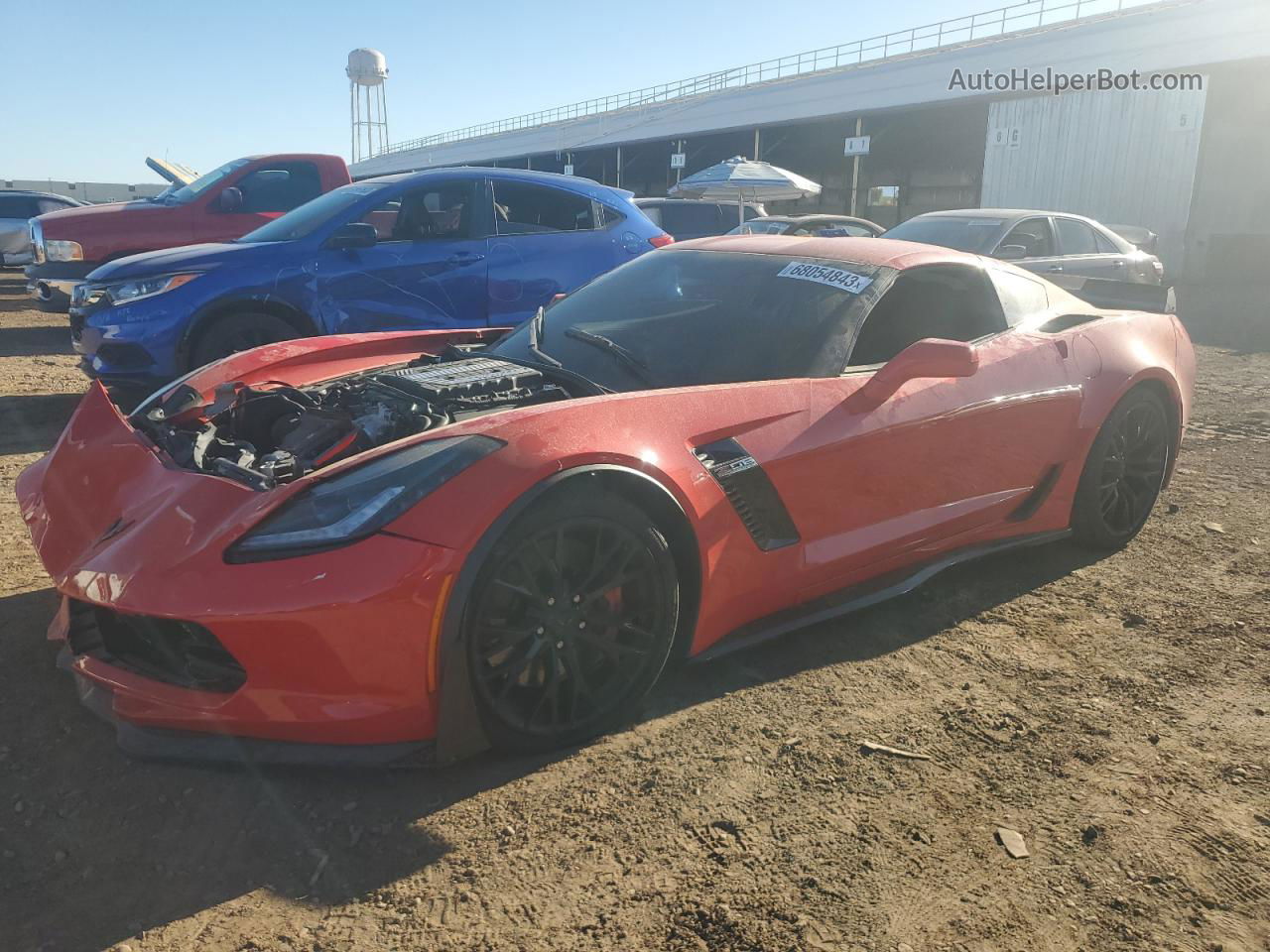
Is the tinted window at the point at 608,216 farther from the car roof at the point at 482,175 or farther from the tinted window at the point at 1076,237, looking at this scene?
the tinted window at the point at 1076,237

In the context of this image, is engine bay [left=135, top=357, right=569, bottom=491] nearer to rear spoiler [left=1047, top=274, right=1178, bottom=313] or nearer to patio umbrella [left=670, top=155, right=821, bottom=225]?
rear spoiler [left=1047, top=274, right=1178, bottom=313]

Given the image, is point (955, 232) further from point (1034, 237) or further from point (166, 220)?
point (166, 220)

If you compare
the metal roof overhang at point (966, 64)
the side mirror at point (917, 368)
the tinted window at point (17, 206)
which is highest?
the metal roof overhang at point (966, 64)

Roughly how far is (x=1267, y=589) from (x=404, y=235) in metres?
5.20

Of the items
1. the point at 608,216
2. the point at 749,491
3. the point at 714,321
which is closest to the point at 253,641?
the point at 749,491

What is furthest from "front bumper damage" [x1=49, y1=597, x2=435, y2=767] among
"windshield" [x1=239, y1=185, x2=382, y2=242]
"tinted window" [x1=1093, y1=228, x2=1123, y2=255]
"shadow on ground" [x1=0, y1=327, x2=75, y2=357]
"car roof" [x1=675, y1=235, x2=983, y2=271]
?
"tinted window" [x1=1093, y1=228, x2=1123, y2=255]

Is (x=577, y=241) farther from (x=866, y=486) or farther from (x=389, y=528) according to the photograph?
(x=389, y=528)

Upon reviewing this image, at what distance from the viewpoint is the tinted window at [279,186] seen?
9219 mm

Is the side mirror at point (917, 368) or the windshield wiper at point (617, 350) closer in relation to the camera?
the side mirror at point (917, 368)

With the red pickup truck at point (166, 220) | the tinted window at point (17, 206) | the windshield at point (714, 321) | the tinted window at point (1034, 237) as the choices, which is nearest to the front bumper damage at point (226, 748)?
the windshield at point (714, 321)

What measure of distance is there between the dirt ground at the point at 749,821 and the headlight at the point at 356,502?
22.9 inches

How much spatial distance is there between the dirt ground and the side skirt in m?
0.15

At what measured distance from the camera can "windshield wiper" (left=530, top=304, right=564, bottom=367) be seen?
326cm

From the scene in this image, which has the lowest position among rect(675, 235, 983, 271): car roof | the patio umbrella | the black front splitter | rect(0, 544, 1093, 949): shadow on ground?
rect(0, 544, 1093, 949): shadow on ground
